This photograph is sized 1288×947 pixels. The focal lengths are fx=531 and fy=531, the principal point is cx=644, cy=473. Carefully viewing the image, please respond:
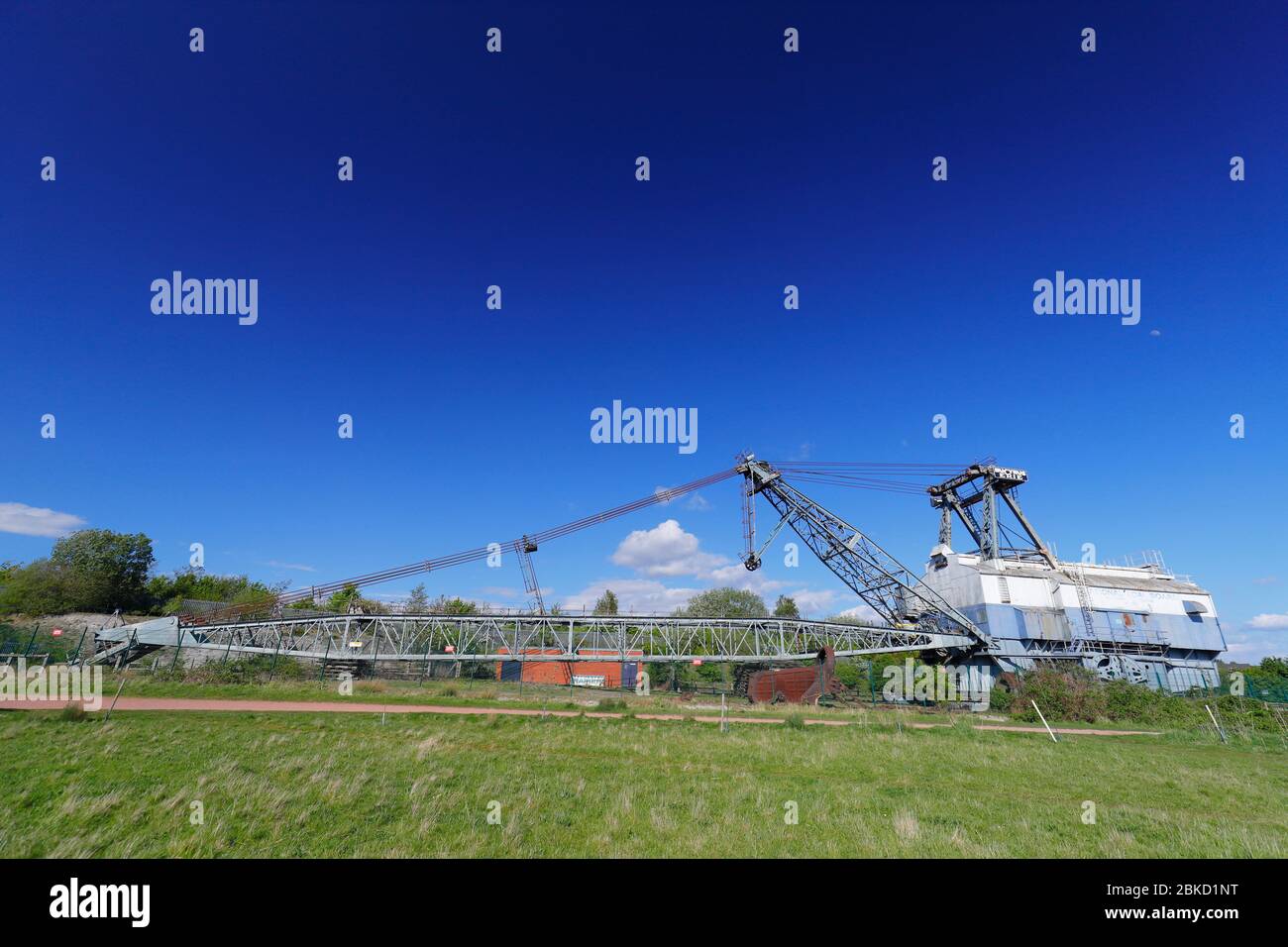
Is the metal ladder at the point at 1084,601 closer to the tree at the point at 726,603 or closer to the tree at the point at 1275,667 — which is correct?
the tree at the point at 1275,667

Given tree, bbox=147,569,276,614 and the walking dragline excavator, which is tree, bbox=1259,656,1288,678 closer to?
the walking dragline excavator

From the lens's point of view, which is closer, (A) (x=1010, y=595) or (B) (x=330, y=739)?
(B) (x=330, y=739)

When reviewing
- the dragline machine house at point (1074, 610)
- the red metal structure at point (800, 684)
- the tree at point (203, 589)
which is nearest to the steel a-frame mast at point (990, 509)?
the dragline machine house at point (1074, 610)

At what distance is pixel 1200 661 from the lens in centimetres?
4959

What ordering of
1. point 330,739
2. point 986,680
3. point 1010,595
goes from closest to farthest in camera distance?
point 330,739 < point 986,680 < point 1010,595

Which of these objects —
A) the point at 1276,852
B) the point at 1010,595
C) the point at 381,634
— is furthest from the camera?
the point at 381,634

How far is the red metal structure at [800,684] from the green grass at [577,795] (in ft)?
61.3

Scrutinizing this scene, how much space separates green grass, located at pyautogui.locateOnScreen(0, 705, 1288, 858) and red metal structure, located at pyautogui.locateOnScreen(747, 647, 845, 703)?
18676 mm

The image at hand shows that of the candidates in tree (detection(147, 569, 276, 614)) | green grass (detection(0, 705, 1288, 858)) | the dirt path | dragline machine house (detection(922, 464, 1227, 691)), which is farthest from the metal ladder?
tree (detection(147, 569, 276, 614))
